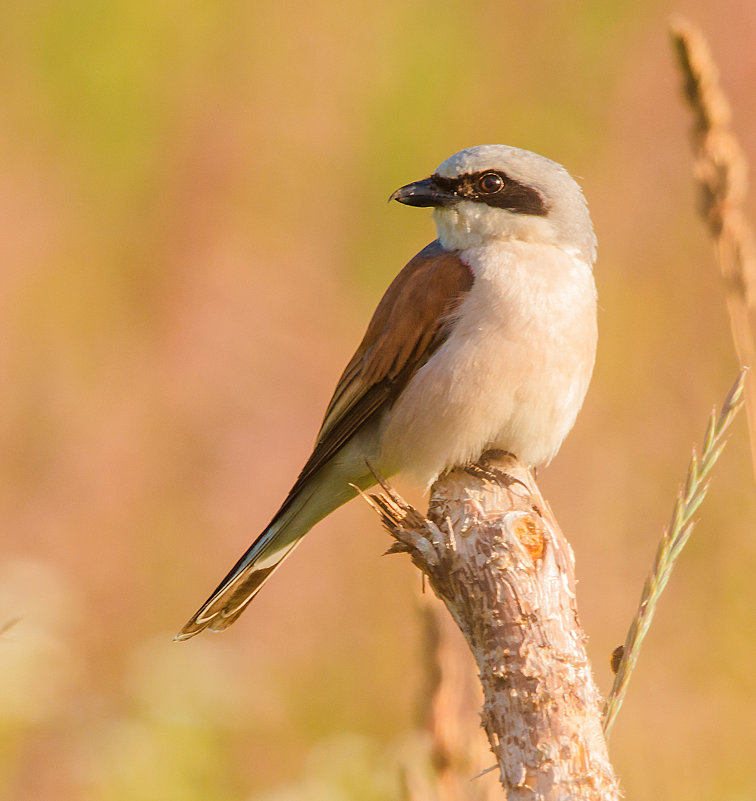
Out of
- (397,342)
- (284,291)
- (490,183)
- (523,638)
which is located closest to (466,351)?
(397,342)

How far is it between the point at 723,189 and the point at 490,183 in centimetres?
139

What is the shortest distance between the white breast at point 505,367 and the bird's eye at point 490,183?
174mm

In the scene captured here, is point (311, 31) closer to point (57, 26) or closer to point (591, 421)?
point (57, 26)

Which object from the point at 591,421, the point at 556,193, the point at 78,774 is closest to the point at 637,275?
the point at 591,421

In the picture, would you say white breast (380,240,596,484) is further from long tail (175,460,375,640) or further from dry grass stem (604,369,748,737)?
dry grass stem (604,369,748,737)

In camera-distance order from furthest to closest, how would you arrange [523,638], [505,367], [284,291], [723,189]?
1. [284,291]
2. [505,367]
3. [723,189]
4. [523,638]

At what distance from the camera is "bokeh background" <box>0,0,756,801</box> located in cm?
449

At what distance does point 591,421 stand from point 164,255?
7.80 feet

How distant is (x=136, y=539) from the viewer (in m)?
5.02

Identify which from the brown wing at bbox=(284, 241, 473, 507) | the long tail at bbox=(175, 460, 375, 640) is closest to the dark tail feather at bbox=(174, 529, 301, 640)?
the long tail at bbox=(175, 460, 375, 640)

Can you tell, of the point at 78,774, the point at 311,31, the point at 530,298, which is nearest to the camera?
the point at 78,774

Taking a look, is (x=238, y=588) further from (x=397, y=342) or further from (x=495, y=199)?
(x=495, y=199)

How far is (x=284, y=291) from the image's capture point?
5816mm

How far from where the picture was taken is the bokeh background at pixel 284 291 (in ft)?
14.7
